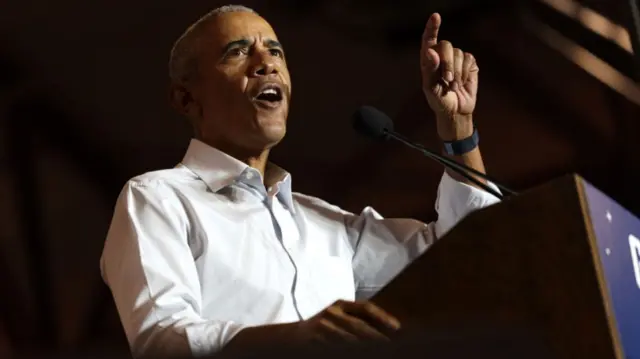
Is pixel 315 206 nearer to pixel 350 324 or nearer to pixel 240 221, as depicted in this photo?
pixel 240 221

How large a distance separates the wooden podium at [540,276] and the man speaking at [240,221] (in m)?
0.28

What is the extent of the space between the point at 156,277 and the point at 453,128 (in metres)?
0.55

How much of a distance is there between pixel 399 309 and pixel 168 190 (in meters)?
0.58

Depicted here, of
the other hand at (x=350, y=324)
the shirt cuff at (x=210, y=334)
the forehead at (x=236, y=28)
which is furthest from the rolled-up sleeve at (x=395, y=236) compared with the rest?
the other hand at (x=350, y=324)

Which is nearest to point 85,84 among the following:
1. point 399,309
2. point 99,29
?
point 99,29

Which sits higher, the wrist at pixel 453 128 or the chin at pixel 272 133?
the wrist at pixel 453 128

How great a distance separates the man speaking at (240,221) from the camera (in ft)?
4.14

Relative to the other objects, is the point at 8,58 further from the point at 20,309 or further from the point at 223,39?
the point at 223,39

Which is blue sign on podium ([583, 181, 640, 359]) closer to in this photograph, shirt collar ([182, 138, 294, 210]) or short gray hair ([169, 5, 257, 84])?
shirt collar ([182, 138, 294, 210])

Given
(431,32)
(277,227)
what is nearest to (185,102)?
(277,227)

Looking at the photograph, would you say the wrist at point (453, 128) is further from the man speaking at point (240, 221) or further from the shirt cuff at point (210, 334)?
the shirt cuff at point (210, 334)

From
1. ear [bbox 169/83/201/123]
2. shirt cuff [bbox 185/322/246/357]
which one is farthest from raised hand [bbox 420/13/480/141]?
shirt cuff [bbox 185/322/246/357]

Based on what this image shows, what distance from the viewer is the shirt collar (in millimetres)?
1533

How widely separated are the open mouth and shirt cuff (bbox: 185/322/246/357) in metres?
0.53
